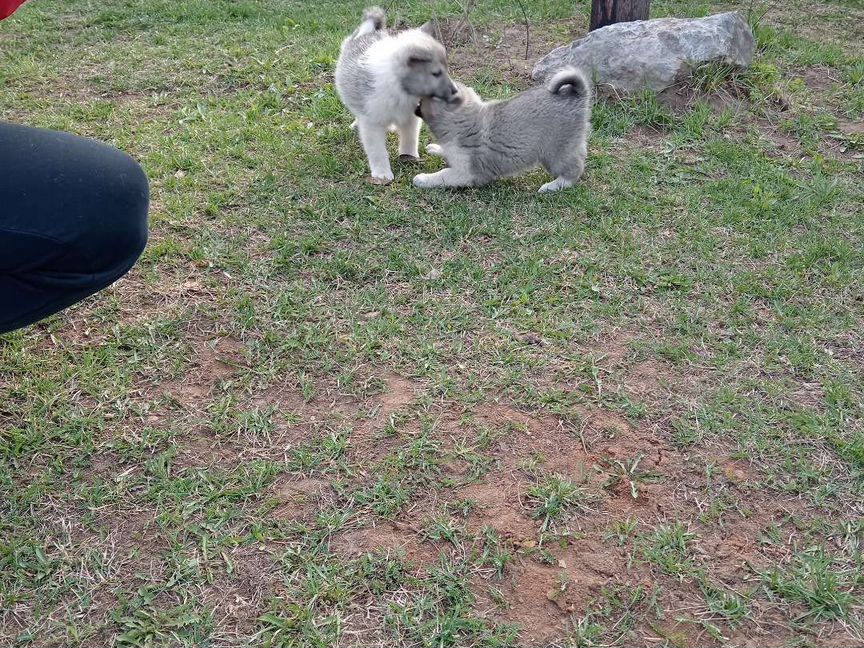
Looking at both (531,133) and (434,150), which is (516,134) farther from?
(434,150)

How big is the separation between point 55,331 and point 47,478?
0.82 metres

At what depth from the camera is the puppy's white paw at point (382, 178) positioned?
13.7 ft

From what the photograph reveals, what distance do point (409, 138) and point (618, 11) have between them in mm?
2318

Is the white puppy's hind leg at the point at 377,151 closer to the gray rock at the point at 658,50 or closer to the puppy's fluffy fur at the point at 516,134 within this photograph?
the puppy's fluffy fur at the point at 516,134

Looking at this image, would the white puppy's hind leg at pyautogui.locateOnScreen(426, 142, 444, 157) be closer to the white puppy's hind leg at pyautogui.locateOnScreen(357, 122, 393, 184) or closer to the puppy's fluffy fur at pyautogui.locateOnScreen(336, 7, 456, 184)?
the puppy's fluffy fur at pyautogui.locateOnScreen(336, 7, 456, 184)

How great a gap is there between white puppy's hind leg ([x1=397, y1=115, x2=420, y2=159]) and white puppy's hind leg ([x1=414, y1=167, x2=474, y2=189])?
1.46 feet

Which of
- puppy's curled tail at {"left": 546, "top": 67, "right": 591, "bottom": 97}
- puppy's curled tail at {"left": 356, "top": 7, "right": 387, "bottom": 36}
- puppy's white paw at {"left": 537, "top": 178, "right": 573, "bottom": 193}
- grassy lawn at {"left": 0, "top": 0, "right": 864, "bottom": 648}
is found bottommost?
grassy lawn at {"left": 0, "top": 0, "right": 864, "bottom": 648}

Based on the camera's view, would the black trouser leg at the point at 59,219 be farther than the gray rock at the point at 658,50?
No

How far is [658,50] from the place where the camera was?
5047 millimetres

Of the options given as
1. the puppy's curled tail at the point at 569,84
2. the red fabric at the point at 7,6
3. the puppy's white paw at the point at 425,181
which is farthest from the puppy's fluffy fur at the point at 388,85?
the red fabric at the point at 7,6

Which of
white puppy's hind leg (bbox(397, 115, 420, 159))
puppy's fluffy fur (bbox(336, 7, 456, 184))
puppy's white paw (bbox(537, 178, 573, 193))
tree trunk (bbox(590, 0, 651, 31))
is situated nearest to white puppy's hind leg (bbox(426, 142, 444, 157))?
white puppy's hind leg (bbox(397, 115, 420, 159))

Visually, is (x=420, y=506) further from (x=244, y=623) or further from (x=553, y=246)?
(x=553, y=246)

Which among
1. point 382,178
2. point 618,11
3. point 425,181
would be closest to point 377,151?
point 382,178

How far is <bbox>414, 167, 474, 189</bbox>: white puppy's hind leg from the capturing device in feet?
13.6
